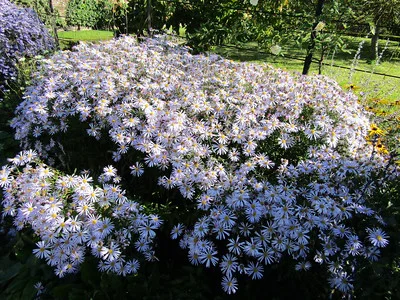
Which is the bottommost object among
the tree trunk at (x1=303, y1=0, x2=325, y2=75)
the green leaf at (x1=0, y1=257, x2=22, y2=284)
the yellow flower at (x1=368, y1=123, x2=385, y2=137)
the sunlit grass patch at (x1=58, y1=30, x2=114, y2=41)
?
the sunlit grass patch at (x1=58, y1=30, x2=114, y2=41)

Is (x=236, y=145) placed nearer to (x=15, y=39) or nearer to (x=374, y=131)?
(x=374, y=131)

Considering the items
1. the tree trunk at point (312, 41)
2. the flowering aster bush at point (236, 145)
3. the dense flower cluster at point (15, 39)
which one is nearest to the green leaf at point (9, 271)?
the flowering aster bush at point (236, 145)

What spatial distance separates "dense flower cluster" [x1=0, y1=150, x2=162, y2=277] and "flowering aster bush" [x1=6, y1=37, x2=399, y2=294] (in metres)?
0.26

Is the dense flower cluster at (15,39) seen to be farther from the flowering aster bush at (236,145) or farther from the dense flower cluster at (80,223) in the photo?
the dense flower cluster at (80,223)

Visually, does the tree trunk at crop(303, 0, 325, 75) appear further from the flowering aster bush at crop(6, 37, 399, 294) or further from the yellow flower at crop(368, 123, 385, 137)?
the yellow flower at crop(368, 123, 385, 137)

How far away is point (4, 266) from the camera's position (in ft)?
7.60

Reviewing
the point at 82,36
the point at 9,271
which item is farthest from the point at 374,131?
the point at 82,36

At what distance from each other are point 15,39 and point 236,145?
4.24 meters

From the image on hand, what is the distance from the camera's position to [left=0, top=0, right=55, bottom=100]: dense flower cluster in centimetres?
481

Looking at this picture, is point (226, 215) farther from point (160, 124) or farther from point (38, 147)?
point (38, 147)

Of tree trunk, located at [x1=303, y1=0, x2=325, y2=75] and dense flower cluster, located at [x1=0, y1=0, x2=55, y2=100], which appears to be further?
dense flower cluster, located at [x1=0, y1=0, x2=55, y2=100]

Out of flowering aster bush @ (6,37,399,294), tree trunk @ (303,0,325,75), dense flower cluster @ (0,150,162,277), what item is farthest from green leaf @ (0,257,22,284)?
tree trunk @ (303,0,325,75)

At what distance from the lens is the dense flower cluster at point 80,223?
1.77 m

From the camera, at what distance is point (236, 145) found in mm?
2482
